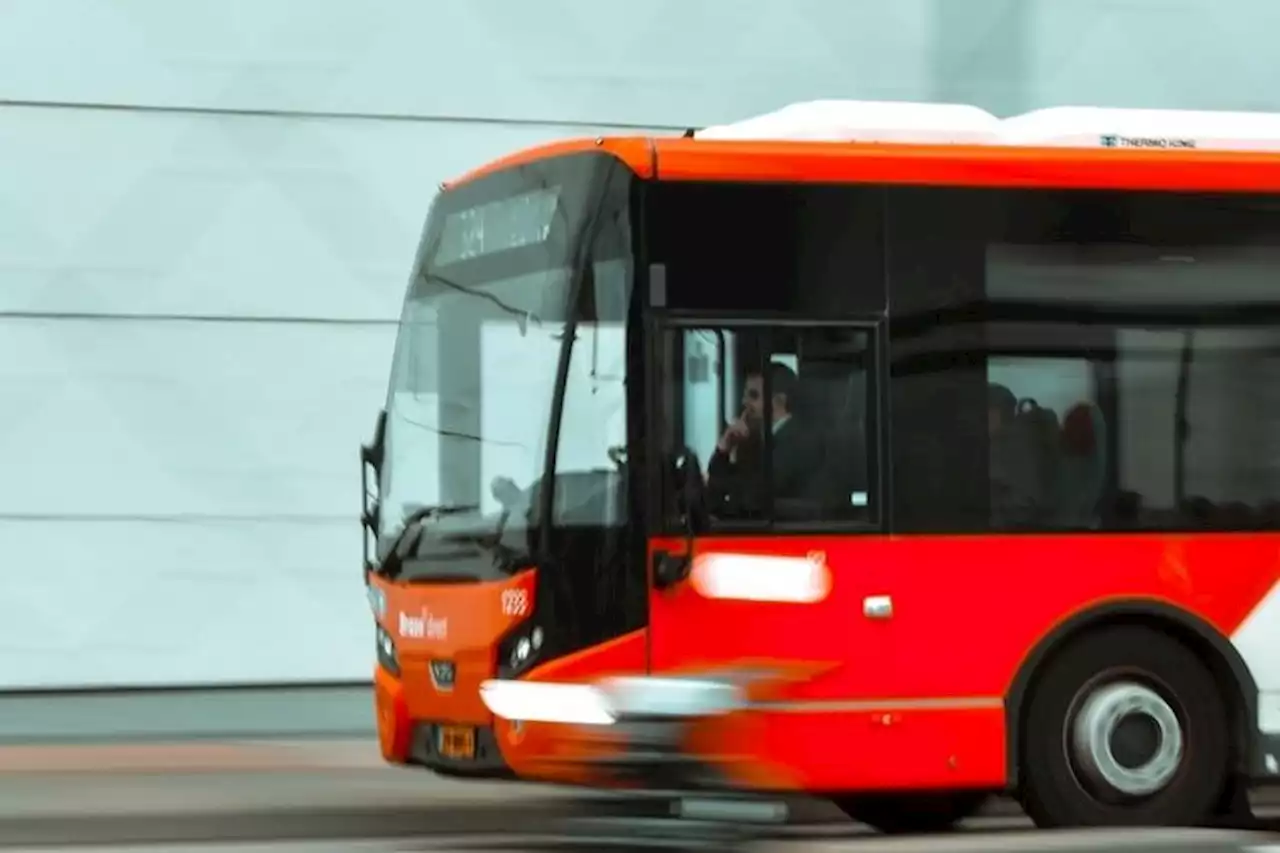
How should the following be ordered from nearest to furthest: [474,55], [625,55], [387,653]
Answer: [387,653] → [474,55] → [625,55]

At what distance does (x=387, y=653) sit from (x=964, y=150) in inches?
122

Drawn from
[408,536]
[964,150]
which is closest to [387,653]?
[408,536]

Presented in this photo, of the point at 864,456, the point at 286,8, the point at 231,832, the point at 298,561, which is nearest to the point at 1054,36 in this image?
the point at 286,8

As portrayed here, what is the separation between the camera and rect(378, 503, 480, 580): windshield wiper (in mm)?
9414

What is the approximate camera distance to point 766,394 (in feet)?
28.9

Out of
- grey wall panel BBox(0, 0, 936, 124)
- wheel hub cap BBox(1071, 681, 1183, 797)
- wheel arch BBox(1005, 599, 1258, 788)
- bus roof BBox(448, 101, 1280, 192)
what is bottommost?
wheel hub cap BBox(1071, 681, 1183, 797)

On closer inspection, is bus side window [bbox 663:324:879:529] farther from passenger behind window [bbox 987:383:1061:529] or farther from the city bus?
passenger behind window [bbox 987:383:1061:529]

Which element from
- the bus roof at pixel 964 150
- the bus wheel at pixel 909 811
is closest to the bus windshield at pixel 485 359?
the bus roof at pixel 964 150

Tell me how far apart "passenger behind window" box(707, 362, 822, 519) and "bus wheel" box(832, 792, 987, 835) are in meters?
2.01

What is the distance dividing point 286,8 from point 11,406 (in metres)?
2.80

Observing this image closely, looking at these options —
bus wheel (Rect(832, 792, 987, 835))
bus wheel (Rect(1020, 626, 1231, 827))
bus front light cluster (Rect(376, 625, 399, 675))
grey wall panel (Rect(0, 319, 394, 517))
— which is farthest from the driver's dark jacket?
grey wall panel (Rect(0, 319, 394, 517))

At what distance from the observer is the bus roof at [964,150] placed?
29.5 feet

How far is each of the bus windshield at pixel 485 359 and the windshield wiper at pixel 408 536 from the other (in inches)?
0.8

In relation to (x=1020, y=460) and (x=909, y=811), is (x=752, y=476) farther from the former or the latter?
(x=909, y=811)
